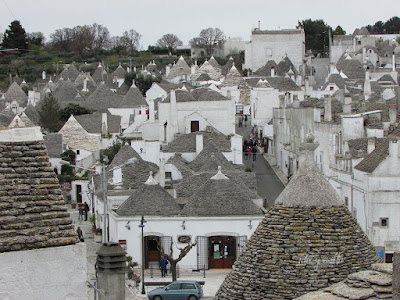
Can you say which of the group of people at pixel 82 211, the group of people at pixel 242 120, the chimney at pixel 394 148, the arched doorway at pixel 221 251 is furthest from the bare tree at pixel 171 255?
the group of people at pixel 242 120

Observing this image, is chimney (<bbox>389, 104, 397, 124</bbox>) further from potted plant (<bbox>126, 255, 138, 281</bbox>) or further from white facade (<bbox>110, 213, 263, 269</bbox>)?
potted plant (<bbox>126, 255, 138, 281</bbox>)

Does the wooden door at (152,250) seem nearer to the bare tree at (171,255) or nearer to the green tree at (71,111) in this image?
the bare tree at (171,255)

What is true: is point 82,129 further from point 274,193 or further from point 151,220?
point 151,220

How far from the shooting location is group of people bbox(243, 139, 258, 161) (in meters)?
68.8

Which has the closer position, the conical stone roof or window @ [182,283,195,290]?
the conical stone roof

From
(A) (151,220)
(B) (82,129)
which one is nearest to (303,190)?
(A) (151,220)

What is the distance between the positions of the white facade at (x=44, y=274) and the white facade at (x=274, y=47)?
10342cm

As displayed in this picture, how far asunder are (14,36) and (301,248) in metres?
125

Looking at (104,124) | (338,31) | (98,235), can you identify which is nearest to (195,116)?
(104,124)

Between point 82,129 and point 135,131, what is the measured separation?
5799mm

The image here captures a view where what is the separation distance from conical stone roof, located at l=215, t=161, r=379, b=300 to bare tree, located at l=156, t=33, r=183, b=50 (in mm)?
150309

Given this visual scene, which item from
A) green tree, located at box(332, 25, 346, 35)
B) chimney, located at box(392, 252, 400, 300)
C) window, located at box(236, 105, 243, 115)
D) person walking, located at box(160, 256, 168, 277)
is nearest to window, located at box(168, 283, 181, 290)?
person walking, located at box(160, 256, 168, 277)

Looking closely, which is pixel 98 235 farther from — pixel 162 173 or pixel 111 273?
pixel 111 273

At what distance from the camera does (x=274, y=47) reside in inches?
4488
